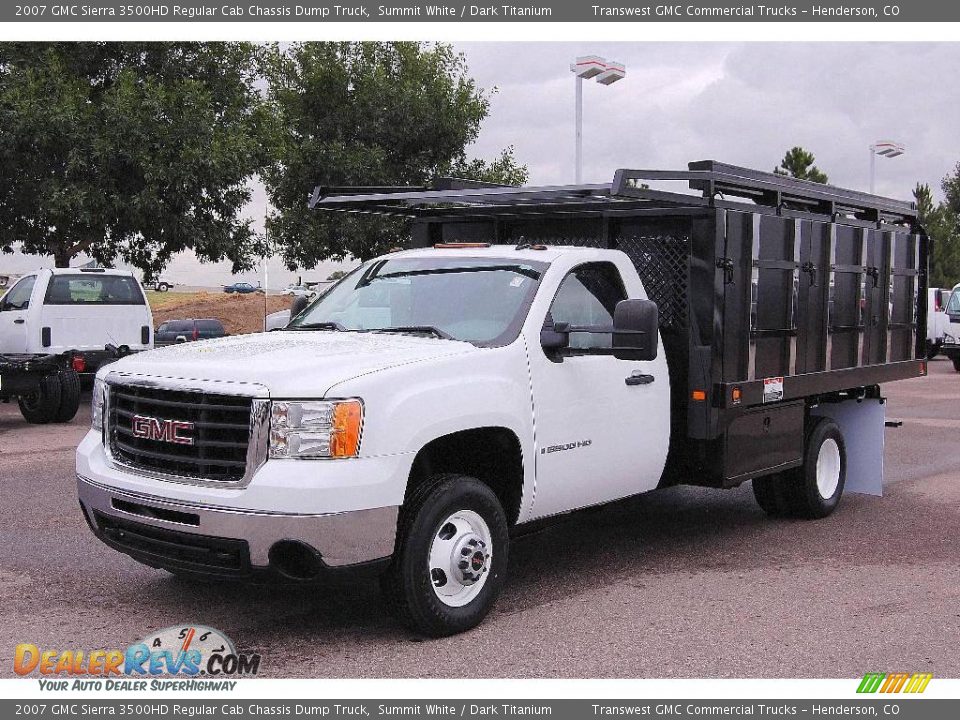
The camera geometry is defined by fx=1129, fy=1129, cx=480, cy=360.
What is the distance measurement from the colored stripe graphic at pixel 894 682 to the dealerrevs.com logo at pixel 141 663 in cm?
276

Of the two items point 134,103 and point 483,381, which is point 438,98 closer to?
point 134,103

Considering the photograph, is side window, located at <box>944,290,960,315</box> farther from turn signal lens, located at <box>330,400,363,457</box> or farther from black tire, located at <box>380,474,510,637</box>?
turn signal lens, located at <box>330,400,363,457</box>

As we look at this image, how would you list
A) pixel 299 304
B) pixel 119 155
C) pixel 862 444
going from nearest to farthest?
pixel 299 304
pixel 862 444
pixel 119 155

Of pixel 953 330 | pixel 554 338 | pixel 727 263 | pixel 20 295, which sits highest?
pixel 727 263

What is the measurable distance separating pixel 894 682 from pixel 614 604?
5.47ft

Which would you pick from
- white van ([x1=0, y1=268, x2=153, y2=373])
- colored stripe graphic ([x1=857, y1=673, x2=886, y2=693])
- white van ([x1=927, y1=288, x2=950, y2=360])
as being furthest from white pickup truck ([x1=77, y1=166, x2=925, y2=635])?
white van ([x1=927, y1=288, x2=950, y2=360])

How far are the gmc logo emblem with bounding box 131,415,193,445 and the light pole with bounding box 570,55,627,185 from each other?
14.4 meters

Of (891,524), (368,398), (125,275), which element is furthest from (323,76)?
(368,398)

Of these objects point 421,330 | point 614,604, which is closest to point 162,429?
point 421,330

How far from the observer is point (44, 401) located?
1529 centimetres

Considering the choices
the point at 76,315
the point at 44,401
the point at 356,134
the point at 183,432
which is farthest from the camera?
the point at 356,134

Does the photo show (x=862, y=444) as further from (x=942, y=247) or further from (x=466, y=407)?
(x=942, y=247)

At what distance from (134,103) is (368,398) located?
16912 mm

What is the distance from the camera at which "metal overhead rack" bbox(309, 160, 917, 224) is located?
6938 mm
